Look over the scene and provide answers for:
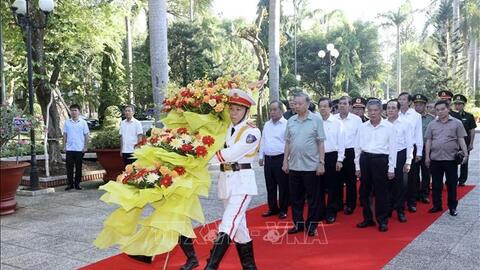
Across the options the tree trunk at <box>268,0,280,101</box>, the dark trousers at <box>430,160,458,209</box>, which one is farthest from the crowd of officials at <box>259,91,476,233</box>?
the tree trunk at <box>268,0,280,101</box>

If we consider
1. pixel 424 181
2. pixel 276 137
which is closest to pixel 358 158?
pixel 276 137

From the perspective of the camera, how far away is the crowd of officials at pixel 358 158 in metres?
5.45

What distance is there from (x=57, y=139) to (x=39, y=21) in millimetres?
2632

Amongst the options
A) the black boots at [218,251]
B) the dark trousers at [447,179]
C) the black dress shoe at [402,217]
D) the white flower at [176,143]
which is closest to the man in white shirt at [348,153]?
the black dress shoe at [402,217]

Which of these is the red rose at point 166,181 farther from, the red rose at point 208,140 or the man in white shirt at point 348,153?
the man in white shirt at point 348,153

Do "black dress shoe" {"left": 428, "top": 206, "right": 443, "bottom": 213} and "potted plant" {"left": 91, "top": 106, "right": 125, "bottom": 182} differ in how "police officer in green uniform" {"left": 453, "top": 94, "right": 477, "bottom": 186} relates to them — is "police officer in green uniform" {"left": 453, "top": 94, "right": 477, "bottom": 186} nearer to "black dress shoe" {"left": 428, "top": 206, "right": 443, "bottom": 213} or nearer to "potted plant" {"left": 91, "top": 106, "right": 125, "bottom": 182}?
"black dress shoe" {"left": 428, "top": 206, "right": 443, "bottom": 213}

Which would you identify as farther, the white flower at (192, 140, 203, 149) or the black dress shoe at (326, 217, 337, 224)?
the black dress shoe at (326, 217, 337, 224)

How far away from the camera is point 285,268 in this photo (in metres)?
4.23

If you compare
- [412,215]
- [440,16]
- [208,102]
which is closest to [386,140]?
[412,215]

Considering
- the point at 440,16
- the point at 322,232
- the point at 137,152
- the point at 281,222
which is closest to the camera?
the point at 137,152

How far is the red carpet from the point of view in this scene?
4.34 meters

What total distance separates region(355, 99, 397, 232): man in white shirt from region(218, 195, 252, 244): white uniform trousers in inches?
89.8

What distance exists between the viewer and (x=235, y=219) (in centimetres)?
388

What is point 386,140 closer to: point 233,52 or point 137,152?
point 137,152
